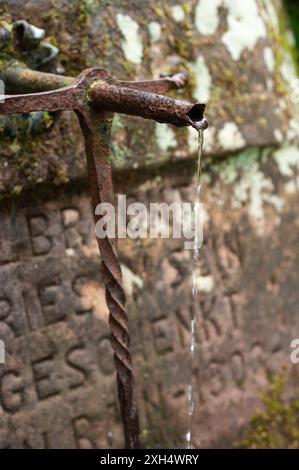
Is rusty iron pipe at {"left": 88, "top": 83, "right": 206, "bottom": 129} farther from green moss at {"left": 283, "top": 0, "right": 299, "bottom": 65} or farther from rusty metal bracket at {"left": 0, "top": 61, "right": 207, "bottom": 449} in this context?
green moss at {"left": 283, "top": 0, "right": 299, "bottom": 65}

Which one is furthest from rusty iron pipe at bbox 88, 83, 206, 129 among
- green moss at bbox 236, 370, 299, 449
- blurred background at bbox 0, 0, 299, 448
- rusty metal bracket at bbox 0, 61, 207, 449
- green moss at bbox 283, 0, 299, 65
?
green moss at bbox 283, 0, 299, 65

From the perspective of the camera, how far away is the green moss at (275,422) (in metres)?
1.66

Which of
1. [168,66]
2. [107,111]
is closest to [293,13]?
[168,66]

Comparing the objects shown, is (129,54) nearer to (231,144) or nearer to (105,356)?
(231,144)

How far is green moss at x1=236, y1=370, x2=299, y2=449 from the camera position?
1656mm

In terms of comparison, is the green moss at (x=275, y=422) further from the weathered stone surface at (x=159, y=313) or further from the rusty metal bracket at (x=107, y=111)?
the rusty metal bracket at (x=107, y=111)

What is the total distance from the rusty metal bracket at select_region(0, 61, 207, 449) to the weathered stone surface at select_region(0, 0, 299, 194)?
0.14m

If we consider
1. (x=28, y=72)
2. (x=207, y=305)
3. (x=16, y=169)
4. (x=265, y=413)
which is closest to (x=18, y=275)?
(x=16, y=169)

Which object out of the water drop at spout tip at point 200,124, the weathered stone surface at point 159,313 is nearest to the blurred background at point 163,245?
the weathered stone surface at point 159,313

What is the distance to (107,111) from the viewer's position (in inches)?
43.0

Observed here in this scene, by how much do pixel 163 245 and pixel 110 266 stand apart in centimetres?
36

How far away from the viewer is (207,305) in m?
1.58

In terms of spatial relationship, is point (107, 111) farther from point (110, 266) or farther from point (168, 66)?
point (168, 66)
